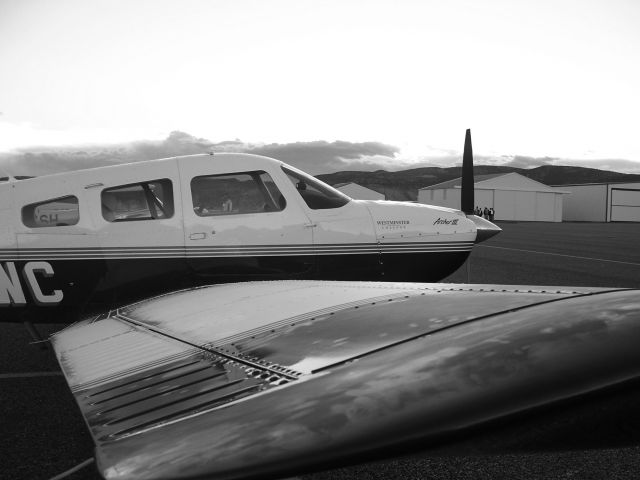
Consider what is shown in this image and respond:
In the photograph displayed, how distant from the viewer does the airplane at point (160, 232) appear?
5.18m

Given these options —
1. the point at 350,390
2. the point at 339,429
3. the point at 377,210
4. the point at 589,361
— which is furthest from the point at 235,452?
the point at 377,210

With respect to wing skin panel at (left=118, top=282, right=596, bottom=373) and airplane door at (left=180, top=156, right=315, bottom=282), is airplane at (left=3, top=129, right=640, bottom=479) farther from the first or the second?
airplane door at (left=180, top=156, right=315, bottom=282)

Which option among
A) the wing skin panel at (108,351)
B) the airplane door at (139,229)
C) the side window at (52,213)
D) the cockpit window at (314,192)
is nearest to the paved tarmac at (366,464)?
the wing skin panel at (108,351)

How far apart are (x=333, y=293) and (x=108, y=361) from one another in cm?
146

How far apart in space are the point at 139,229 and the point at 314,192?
6.69 ft

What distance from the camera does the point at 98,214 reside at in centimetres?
527

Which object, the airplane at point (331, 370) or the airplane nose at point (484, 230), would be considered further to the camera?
the airplane nose at point (484, 230)

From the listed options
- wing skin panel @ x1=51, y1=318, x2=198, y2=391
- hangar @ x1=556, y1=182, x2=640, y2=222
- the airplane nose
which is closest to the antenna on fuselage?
the airplane nose

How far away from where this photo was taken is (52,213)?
5.27 meters

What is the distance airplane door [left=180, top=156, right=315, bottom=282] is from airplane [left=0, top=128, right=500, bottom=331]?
0.01 m

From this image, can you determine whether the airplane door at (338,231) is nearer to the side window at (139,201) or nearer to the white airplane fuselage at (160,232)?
the white airplane fuselage at (160,232)

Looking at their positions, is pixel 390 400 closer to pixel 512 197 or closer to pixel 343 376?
pixel 343 376

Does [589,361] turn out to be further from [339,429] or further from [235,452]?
[235,452]

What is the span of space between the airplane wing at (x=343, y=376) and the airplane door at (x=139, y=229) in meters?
2.44
